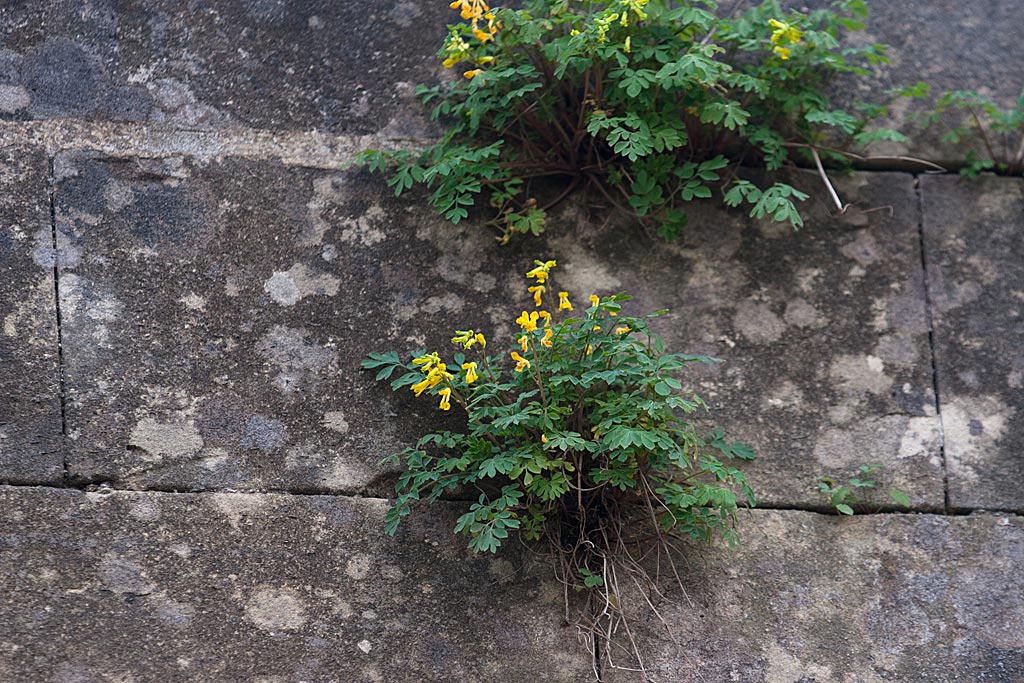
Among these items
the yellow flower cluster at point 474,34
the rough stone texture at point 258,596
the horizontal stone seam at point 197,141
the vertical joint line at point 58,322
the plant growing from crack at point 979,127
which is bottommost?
the rough stone texture at point 258,596

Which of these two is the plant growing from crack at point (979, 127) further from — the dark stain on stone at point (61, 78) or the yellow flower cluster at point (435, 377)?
the dark stain on stone at point (61, 78)

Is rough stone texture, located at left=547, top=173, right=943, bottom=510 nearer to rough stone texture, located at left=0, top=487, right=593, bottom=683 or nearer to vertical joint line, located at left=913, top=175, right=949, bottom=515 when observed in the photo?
vertical joint line, located at left=913, top=175, right=949, bottom=515

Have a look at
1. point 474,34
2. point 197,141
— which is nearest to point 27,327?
point 197,141

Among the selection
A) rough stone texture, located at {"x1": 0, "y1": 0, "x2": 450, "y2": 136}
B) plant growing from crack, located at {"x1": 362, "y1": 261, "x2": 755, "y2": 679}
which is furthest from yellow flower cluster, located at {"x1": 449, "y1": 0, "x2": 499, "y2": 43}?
plant growing from crack, located at {"x1": 362, "y1": 261, "x2": 755, "y2": 679}

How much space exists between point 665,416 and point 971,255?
46.0 inches

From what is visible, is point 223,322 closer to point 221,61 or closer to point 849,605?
point 221,61

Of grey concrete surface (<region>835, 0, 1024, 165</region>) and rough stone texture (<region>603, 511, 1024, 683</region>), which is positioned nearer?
rough stone texture (<region>603, 511, 1024, 683</region>)

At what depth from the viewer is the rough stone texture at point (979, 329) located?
2.54 metres

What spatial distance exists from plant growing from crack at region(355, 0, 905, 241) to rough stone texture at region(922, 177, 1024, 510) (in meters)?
0.37

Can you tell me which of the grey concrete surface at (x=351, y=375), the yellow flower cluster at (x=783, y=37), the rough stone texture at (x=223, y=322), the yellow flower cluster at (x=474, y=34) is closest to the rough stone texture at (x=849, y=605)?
the grey concrete surface at (x=351, y=375)

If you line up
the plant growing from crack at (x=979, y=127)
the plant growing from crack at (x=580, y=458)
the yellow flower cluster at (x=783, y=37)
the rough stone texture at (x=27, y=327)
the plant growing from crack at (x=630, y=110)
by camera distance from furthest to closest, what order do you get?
1. the plant growing from crack at (x=979, y=127)
2. the yellow flower cluster at (x=783, y=37)
3. the plant growing from crack at (x=630, y=110)
4. the rough stone texture at (x=27, y=327)
5. the plant growing from crack at (x=580, y=458)

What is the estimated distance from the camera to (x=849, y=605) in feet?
7.83

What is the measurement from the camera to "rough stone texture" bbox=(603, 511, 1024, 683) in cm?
232

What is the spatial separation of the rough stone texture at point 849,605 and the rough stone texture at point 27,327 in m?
1.50
